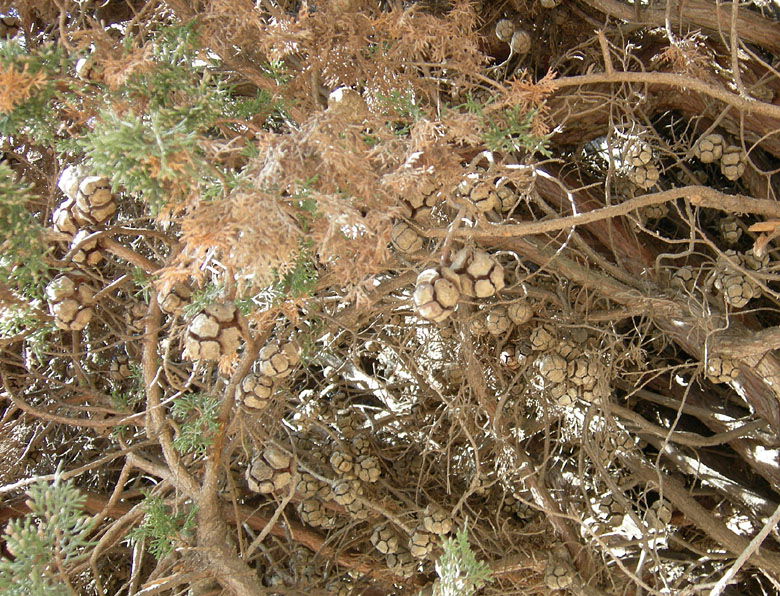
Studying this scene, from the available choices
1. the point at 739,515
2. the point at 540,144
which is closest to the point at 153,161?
the point at 540,144

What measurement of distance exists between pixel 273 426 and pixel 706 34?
1.66 m

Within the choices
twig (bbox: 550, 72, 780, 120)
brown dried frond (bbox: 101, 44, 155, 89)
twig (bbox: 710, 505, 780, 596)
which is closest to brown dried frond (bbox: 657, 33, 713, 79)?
twig (bbox: 550, 72, 780, 120)

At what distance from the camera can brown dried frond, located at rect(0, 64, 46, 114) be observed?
1.00 metres

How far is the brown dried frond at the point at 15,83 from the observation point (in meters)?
1.00

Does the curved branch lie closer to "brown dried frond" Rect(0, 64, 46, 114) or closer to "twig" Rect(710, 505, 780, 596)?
"twig" Rect(710, 505, 780, 596)

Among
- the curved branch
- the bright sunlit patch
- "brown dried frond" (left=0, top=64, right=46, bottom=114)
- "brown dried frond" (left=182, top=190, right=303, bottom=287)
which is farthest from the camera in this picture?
the bright sunlit patch

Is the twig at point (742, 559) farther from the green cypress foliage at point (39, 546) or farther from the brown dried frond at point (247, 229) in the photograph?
the green cypress foliage at point (39, 546)

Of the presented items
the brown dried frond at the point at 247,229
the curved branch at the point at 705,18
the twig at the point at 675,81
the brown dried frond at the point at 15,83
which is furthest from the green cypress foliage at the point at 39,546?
the curved branch at the point at 705,18

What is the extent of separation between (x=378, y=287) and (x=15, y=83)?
2.55ft

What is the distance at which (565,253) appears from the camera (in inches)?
72.9

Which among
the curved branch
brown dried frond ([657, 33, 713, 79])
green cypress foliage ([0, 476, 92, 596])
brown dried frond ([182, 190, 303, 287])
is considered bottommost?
green cypress foliage ([0, 476, 92, 596])

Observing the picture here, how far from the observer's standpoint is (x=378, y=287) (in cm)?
147

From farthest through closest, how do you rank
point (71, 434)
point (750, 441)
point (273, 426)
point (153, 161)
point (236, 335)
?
point (71, 434), point (750, 441), point (273, 426), point (236, 335), point (153, 161)

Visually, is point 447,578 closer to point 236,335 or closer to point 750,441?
point 236,335
